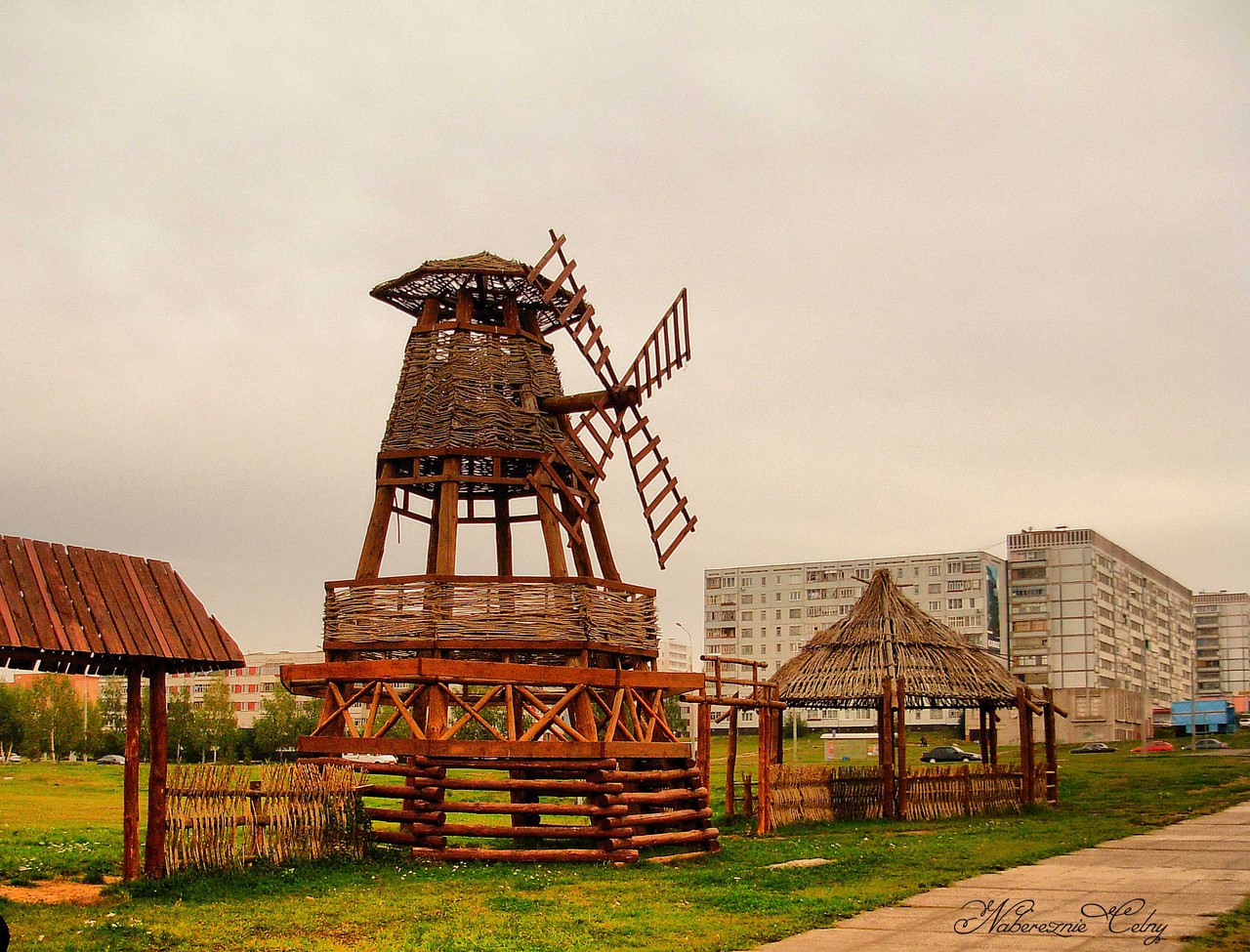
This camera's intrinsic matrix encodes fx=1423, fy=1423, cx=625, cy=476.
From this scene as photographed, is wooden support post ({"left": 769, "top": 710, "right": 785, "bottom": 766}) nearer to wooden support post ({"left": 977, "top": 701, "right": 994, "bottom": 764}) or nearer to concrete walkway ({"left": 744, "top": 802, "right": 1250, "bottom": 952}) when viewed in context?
wooden support post ({"left": 977, "top": 701, "right": 994, "bottom": 764})

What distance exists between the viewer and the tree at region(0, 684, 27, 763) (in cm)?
8394

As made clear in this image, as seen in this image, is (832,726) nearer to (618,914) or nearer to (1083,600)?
(1083,600)

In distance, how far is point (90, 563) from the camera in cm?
1648

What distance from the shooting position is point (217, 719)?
83688mm

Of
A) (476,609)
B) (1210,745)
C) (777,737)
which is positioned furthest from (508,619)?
(1210,745)

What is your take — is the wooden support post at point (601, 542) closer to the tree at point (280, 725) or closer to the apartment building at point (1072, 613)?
the tree at point (280, 725)

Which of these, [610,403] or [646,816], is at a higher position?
[610,403]

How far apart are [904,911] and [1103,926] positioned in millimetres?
2203

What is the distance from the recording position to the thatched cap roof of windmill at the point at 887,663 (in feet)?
107

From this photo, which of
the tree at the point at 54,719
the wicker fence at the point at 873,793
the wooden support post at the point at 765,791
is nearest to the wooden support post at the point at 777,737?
the wicker fence at the point at 873,793

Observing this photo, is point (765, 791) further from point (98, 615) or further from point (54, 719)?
point (54, 719)

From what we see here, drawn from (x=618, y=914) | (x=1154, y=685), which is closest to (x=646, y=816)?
(x=618, y=914)

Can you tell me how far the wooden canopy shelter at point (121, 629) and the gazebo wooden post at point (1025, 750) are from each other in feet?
74.4

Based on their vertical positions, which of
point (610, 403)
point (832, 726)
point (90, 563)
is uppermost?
point (610, 403)
